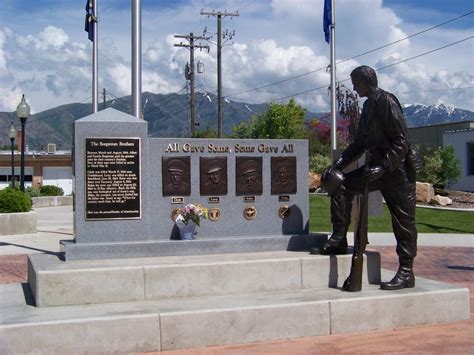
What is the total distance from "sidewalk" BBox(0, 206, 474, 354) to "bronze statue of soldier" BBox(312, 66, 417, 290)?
93cm

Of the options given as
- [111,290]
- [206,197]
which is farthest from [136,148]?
[111,290]

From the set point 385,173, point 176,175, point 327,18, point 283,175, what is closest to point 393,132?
point 385,173

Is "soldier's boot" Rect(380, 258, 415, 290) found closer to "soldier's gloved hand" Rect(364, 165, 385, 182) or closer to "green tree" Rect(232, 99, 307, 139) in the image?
"soldier's gloved hand" Rect(364, 165, 385, 182)

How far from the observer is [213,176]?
9.36 meters

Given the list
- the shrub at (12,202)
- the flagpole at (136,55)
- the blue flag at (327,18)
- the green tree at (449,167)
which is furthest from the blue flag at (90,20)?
the green tree at (449,167)

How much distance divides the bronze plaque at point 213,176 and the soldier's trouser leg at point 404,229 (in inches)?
90.2

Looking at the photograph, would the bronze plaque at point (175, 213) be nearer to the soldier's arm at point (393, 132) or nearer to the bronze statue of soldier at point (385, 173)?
the bronze statue of soldier at point (385, 173)

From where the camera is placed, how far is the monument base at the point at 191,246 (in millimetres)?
8477

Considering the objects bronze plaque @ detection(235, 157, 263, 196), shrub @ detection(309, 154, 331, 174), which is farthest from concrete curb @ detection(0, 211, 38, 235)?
shrub @ detection(309, 154, 331, 174)

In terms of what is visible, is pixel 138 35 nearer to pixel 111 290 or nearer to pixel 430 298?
pixel 111 290

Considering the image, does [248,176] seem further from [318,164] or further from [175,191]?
[318,164]

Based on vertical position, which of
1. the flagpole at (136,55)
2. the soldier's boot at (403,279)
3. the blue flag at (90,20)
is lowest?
the soldier's boot at (403,279)

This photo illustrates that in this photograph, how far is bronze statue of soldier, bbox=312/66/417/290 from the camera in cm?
813

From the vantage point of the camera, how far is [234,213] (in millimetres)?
9516
